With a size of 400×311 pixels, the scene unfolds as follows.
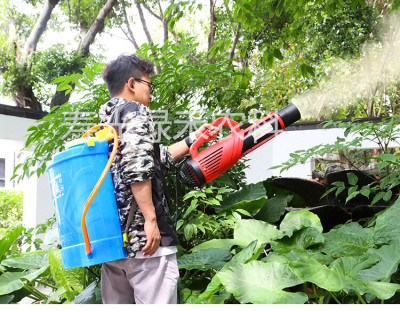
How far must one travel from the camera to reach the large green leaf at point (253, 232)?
1.73 m

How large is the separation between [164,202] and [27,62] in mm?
7704

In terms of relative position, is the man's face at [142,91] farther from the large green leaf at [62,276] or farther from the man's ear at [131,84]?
the large green leaf at [62,276]

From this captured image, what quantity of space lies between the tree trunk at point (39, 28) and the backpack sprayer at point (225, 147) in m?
8.29

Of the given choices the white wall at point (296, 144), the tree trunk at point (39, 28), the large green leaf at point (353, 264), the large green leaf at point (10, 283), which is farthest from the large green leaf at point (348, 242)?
the tree trunk at point (39, 28)

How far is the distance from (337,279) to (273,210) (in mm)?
1066

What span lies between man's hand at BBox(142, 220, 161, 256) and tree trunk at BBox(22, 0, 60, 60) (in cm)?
→ 863

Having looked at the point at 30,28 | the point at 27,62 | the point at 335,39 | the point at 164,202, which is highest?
the point at 30,28

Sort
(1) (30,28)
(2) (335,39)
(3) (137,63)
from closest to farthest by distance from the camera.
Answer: (3) (137,63) < (2) (335,39) < (1) (30,28)

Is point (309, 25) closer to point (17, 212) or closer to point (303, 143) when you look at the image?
point (303, 143)

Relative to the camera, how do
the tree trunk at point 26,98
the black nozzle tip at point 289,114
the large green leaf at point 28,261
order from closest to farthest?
the black nozzle tip at point 289,114 → the large green leaf at point 28,261 → the tree trunk at point 26,98

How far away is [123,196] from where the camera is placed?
131 cm

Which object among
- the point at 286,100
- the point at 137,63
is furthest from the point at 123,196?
the point at 286,100
